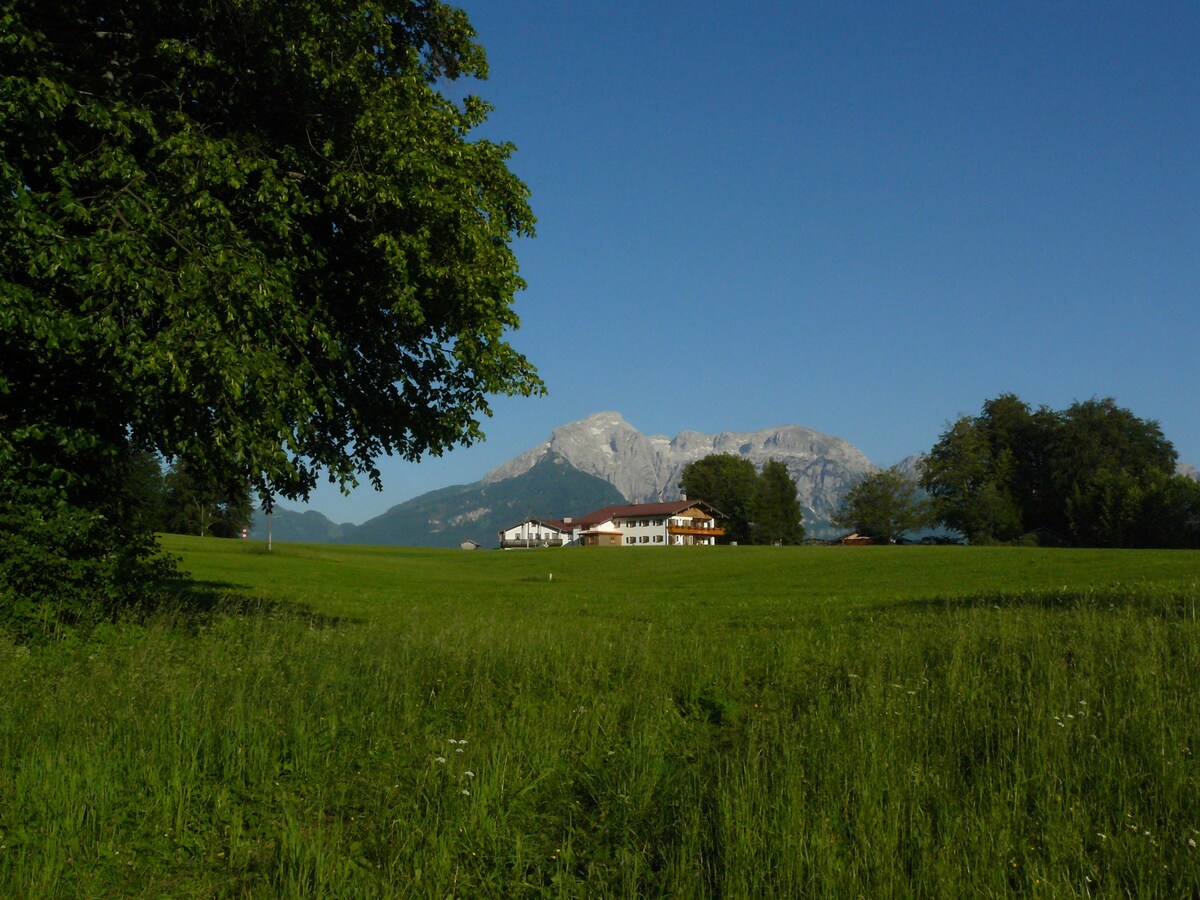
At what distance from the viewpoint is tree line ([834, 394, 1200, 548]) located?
10025 cm

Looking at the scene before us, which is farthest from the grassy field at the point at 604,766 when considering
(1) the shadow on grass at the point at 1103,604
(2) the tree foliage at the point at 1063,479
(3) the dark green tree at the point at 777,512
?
(3) the dark green tree at the point at 777,512

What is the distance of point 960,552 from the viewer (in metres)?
68.4

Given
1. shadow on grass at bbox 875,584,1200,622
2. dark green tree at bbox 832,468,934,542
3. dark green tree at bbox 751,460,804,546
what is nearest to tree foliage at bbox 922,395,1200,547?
dark green tree at bbox 832,468,934,542

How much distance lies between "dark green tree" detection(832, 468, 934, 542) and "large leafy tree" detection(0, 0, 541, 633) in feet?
442

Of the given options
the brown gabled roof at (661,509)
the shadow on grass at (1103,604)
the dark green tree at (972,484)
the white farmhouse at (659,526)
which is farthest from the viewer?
the brown gabled roof at (661,509)

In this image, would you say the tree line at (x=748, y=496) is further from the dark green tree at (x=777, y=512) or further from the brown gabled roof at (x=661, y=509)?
the brown gabled roof at (x=661, y=509)

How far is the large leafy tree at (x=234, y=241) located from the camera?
1190 cm

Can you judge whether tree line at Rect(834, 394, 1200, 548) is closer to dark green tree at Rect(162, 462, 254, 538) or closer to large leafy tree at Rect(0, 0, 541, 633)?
dark green tree at Rect(162, 462, 254, 538)

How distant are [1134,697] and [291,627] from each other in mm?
12860

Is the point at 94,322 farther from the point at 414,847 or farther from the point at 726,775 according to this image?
the point at 726,775

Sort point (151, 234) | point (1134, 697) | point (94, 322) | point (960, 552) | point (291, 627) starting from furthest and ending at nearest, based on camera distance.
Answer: point (960, 552)
point (291, 627)
point (151, 234)
point (94, 322)
point (1134, 697)

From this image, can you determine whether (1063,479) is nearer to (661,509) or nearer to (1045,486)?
(1045,486)

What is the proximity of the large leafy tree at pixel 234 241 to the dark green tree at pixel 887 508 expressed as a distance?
135m

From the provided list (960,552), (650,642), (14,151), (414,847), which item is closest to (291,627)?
(650,642)
